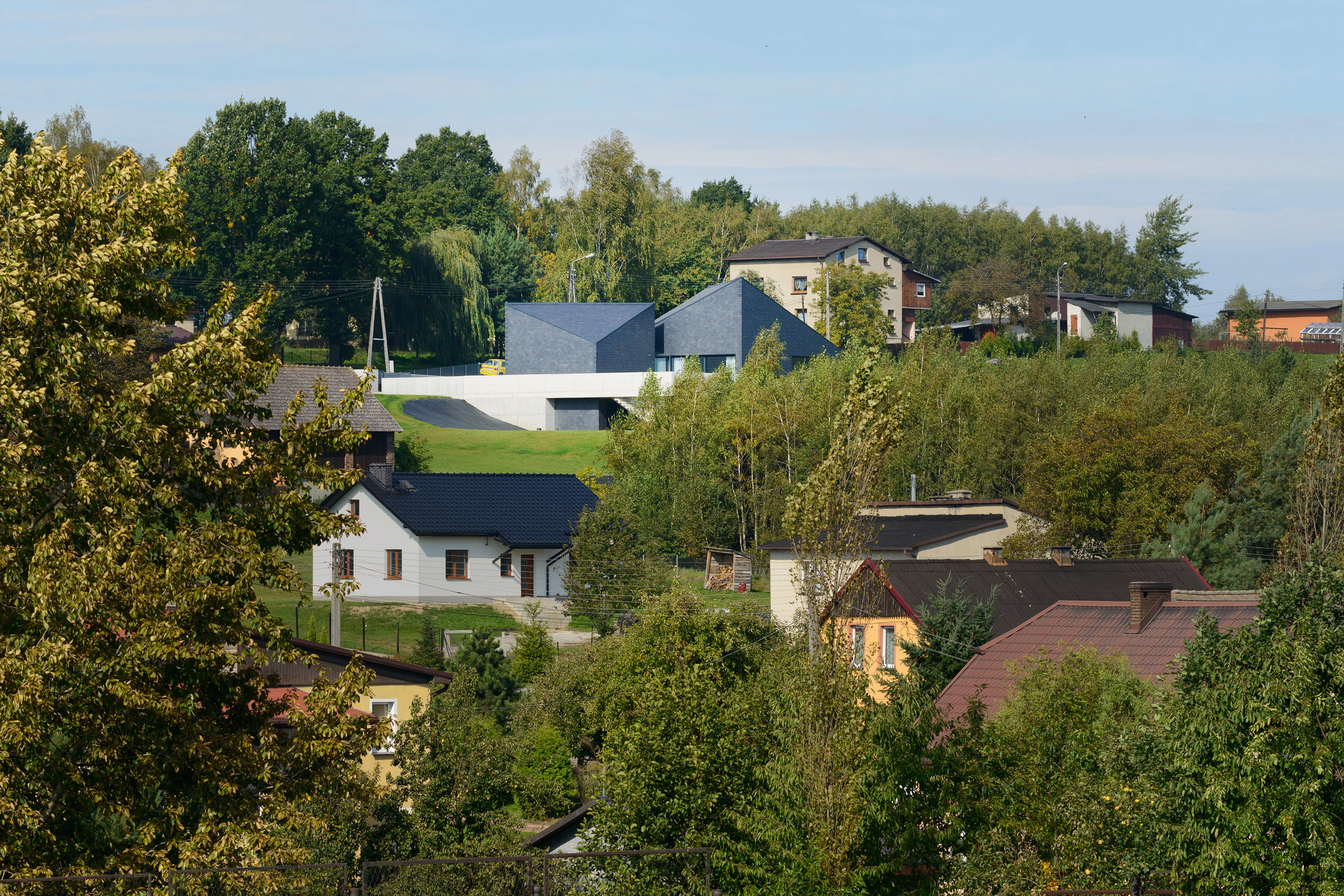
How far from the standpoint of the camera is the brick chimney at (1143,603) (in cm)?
2945

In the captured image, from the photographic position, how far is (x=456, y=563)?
170ft

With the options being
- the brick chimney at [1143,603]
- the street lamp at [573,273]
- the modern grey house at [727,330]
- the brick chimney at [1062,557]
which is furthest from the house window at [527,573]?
the street lamp at [573,273]

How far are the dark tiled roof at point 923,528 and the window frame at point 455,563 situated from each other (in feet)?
39.3

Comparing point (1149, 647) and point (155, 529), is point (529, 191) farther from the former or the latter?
point (155, 529)

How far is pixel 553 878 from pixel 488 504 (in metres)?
34.1

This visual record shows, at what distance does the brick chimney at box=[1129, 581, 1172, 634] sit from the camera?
29453 mm

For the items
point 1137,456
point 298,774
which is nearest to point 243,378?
point 298,774

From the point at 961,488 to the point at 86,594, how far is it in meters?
52.8

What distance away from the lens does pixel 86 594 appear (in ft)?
41.3

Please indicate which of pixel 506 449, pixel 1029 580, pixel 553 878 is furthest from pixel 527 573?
pixel 553 878

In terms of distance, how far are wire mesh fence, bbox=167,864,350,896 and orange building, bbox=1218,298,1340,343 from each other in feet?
340

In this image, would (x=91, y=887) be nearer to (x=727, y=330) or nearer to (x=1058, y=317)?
(x=727, y=330)

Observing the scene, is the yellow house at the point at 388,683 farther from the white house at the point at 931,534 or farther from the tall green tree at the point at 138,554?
the tall green tree at the point at 138,554

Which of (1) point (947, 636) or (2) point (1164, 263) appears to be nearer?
(1) point (947, 636)
